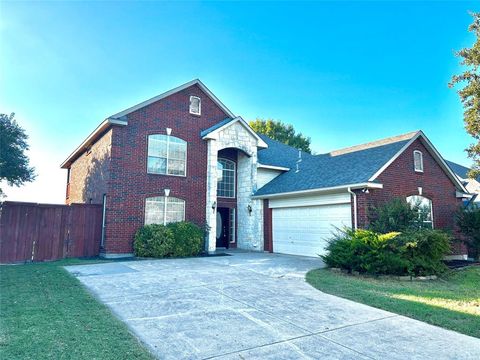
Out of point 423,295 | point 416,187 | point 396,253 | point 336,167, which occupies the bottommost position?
point 423,295

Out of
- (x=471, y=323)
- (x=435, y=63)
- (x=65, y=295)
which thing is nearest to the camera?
(x=471, y=323)

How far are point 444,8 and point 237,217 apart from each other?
45.8 ft

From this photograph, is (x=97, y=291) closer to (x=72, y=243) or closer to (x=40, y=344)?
(x=40, y=344)

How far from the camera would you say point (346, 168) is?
1419 centimetres

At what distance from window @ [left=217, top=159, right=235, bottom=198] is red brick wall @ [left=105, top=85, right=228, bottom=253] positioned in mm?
2042

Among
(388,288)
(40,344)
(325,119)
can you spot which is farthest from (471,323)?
(325,119)

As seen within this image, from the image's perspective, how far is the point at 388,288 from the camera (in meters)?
8.30

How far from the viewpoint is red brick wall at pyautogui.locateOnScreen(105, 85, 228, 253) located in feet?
46.0

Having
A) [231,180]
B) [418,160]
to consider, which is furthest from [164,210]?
[418,160]

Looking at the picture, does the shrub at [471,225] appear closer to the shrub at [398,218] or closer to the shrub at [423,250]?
the shrub at [398,218]

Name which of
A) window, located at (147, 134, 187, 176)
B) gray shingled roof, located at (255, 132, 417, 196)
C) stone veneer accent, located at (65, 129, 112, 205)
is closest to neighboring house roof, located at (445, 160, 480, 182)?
gray shingled roof, located at (255, 132, 417, 196)

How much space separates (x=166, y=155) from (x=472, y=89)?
16993 mm

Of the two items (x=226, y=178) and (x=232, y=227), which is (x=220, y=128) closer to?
(x=226, y=178)

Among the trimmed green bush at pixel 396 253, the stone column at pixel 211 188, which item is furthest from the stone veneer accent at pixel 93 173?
the trimmed green bush at pixel 396 253
